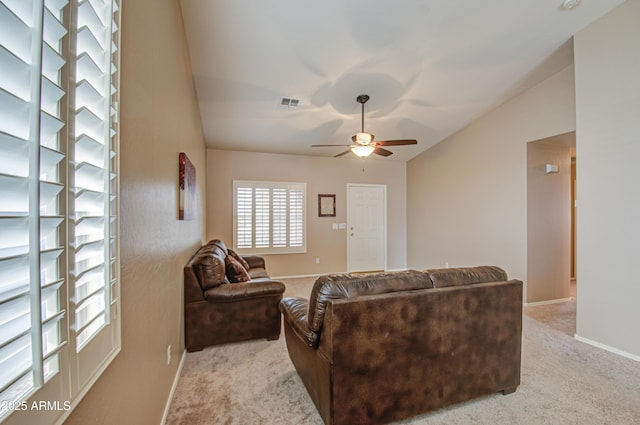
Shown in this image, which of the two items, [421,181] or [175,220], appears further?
Result: [421,181]

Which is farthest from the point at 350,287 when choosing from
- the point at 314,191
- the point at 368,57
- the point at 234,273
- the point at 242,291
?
the point at 314,191

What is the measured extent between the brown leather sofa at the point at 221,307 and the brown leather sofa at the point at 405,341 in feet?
3.00

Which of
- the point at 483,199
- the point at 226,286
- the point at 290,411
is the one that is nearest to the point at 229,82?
the point at 226,286

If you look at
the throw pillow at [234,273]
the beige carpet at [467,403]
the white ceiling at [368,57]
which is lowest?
the beige carpet at [467,403]

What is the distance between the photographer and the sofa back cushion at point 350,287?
1651 mm

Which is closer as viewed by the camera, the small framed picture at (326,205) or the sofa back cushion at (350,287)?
the sofa back cushion at (350,287)

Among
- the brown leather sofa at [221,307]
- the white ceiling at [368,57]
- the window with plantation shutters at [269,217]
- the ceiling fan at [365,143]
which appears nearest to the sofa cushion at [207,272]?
the brown leather sofa at [221,307]

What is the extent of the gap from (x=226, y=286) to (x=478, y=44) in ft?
12.5

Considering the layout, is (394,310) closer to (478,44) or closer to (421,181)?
(478,44)

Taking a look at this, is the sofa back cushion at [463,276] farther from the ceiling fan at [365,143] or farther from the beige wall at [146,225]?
the ceiling fan at [365,143]

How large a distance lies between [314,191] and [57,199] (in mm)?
5572

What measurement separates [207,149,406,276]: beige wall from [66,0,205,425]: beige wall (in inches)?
131

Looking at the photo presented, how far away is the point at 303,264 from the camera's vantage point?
610 cm

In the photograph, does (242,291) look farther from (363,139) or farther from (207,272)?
(363,139)
